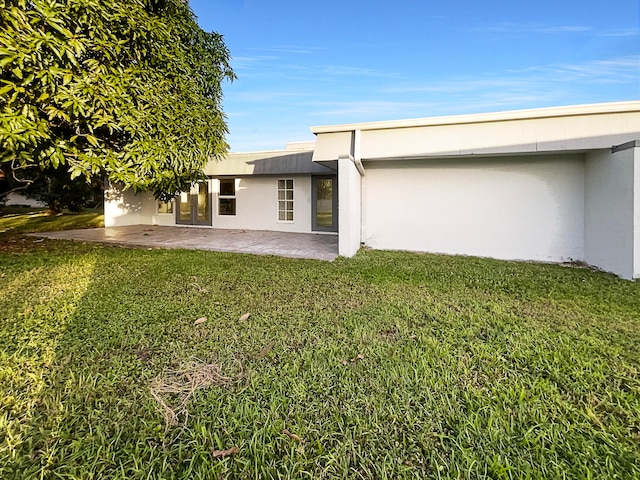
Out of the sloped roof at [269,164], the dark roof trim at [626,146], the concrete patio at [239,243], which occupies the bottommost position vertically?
the concrete patio at [239,243]

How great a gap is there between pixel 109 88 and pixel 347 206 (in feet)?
14.8

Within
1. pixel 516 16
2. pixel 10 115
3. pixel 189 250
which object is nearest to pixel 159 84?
pixel 10 115

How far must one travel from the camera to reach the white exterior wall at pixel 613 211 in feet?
17.0

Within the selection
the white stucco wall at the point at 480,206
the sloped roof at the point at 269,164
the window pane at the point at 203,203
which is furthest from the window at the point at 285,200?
the white stucco wall at the point at 480,206

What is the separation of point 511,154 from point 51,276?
8.99 meters

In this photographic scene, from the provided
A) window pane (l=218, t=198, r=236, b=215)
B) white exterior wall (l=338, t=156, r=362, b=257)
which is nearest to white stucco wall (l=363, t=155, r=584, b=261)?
white exterior wall (l=338, t=156, r=362, b=257)

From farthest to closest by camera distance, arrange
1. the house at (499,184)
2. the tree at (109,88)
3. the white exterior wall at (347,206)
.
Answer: the white exterior wall at (347,206), the house at (499,184), the tree at (109,88)

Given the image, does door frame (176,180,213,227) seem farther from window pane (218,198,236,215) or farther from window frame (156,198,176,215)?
window pane (218,198,236,215)

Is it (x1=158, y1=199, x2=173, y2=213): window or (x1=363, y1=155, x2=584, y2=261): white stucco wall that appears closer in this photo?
(x1=363, y1=155, x2=584, y2=261): white stucco wall

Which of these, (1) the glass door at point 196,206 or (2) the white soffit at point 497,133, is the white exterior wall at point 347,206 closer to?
(2) the white soffit at point 497,133

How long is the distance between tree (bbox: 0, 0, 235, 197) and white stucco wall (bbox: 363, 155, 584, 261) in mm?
4492

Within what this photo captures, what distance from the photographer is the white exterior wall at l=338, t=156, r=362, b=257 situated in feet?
22.0

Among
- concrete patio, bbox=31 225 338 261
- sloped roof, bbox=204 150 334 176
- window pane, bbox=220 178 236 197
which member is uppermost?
sloped roof, bbox=204 150 334 176

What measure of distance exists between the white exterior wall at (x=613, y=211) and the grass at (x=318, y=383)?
133 cm
